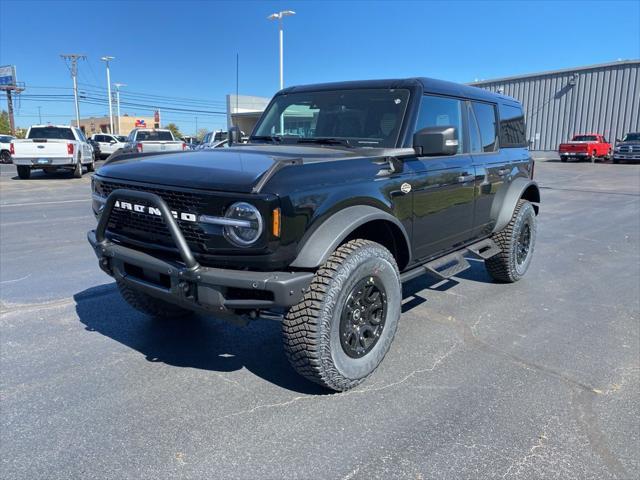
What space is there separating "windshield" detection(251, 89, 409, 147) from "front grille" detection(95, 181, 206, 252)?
1455mm

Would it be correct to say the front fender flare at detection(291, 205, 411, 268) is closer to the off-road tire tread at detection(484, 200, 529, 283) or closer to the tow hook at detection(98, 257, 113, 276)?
the tow hook at detection(98, 257, 113, 276)

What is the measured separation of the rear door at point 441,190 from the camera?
3828 millimetres

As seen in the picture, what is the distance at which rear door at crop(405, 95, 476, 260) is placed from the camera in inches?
151

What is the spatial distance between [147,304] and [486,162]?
3279mm

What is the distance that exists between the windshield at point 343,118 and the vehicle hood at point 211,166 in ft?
1.12

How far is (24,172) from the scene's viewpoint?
17750 mm

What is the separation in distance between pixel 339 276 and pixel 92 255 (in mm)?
4772

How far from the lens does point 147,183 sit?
307 centimetres

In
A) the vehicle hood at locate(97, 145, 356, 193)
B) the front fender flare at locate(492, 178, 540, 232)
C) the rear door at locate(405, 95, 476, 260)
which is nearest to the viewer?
the vehicle hood at locate(97, 145, 356, 193)

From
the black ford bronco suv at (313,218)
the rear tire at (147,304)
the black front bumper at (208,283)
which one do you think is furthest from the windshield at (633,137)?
the black front bumper at (208,283)

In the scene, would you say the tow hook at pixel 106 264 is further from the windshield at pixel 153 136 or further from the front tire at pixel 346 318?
the windshield at pixel 153 136

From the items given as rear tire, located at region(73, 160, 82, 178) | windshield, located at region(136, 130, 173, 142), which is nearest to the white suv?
windshield, located at region(136, 130, 173, 142)

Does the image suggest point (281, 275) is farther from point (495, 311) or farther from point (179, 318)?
point (495, 311)

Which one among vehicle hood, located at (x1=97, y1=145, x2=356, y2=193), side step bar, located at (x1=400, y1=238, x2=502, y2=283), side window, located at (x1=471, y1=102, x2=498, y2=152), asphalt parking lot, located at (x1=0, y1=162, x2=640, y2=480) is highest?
side window, located at (x1=471, y1=102, x2=498, y2=152)
